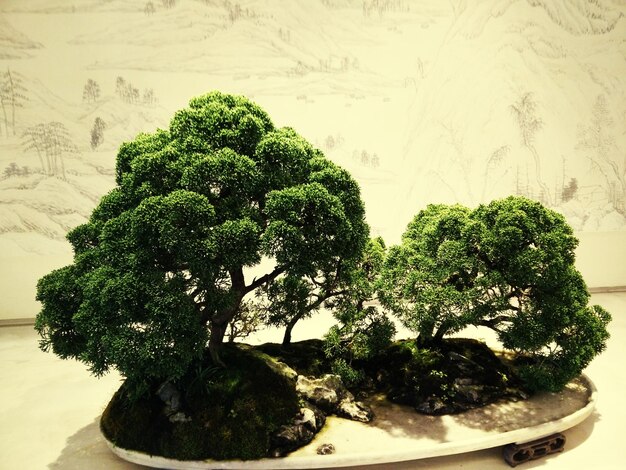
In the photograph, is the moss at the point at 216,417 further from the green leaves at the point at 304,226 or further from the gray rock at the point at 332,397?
the green leaves at the point at 304,226

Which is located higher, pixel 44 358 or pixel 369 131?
pixel 369 131

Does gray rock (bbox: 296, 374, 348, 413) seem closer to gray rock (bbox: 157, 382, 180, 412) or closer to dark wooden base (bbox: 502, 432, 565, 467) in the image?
gray rock (bbox: 157, 382, 180, 412)

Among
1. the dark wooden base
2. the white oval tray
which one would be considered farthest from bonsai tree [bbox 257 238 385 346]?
the dark wooden base

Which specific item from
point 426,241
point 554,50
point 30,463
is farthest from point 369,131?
point 30,463

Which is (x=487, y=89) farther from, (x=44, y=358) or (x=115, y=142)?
(x=44, y=358)

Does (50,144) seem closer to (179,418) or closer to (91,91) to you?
(91,91)

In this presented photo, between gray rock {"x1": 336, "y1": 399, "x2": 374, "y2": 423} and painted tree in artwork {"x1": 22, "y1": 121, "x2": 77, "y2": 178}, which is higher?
painted tree in artwork {"x1": 22, "y1": 121, "x2": 77, "y2": 178}

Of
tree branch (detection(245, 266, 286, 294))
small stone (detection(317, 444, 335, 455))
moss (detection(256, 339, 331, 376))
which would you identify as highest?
tree branch (detection(245, 266, 286, 294))
